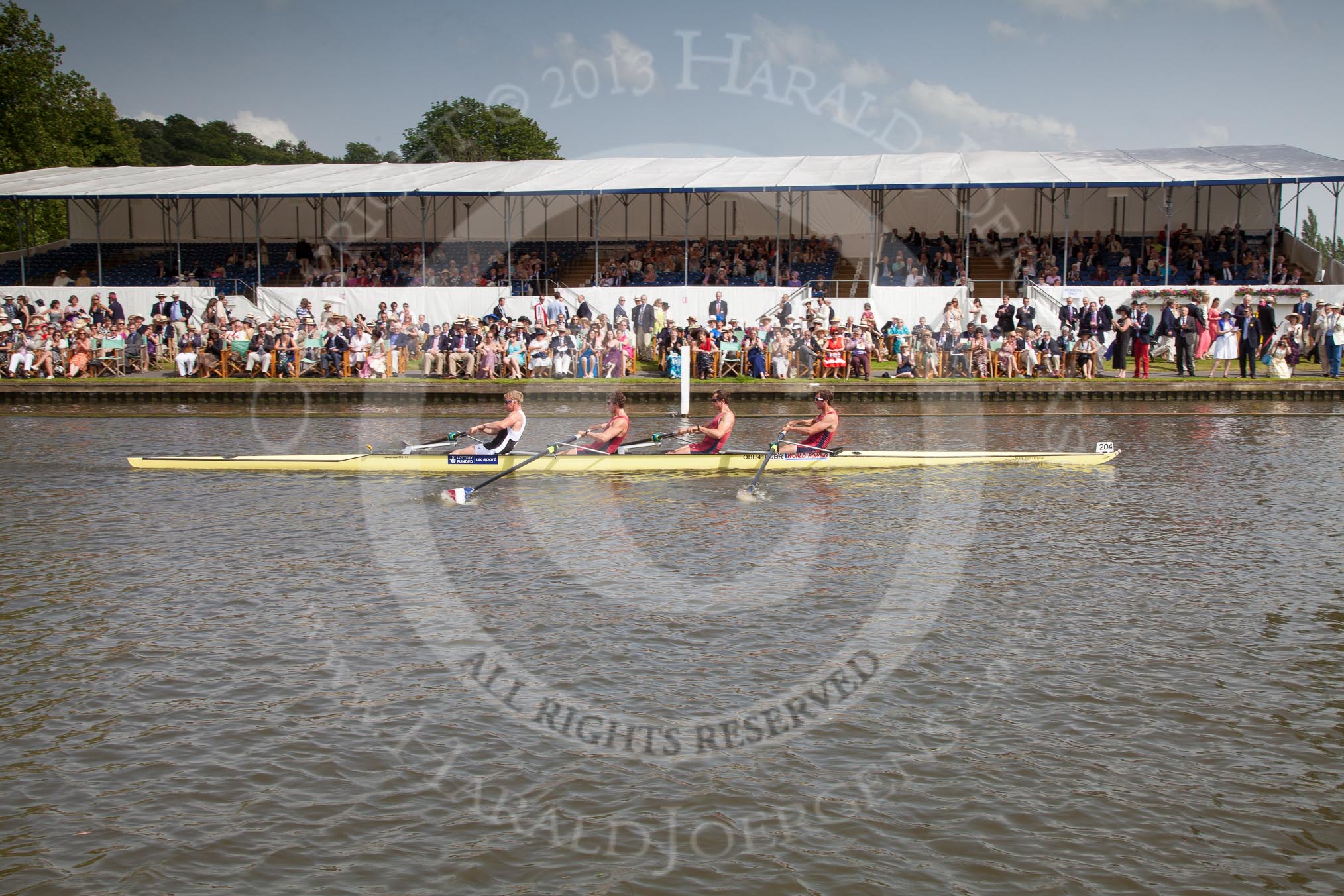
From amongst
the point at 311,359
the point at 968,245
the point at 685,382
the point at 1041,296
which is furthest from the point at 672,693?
the point at 968,245

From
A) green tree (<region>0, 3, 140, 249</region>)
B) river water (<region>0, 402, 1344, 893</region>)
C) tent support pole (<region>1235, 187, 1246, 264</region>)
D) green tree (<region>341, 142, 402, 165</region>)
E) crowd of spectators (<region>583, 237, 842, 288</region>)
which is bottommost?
river water (<region>0, 402, 1344, 893</region>)

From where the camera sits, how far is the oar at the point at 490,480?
15.7 metres

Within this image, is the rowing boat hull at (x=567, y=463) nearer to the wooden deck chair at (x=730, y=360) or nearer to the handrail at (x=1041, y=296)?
the wooden deck chair at (x=730, y=360)

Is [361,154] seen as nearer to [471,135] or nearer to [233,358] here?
[471,135]

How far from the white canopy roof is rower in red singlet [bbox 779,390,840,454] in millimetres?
14277

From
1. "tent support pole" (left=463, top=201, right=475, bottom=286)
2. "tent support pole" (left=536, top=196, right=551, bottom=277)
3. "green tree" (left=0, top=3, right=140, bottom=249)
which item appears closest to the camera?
"tent support pole" (left=536, top=196, right=551, bottom=277)

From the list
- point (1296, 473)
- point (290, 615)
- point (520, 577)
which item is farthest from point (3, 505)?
point (1296, 473)

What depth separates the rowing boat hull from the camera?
56.1ft

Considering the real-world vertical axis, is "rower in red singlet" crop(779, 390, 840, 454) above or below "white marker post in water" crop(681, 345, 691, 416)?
below

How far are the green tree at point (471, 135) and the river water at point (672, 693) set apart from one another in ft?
209

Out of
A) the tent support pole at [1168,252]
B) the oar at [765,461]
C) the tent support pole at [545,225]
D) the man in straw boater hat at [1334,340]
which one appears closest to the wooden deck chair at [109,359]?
the tent support pole at [545,225]

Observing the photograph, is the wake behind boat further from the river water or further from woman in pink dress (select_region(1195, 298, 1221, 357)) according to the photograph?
woman in pink dress (select_region(1195, 298, 1221, 357))

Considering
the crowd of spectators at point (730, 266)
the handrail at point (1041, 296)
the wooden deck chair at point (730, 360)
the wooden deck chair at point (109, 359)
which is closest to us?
the wooden deck chair at point (730, 360)

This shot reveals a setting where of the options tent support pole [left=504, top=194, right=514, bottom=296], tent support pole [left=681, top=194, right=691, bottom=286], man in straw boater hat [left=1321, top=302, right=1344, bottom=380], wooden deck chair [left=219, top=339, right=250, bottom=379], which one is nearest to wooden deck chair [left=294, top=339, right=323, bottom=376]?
wooden deck chair [left=219, top=339, right=250, bottom=379]
